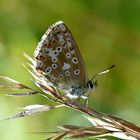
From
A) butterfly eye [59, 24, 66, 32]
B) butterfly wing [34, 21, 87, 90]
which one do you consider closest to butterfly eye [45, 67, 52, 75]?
butterfly wing [34, 21, 87, 90]

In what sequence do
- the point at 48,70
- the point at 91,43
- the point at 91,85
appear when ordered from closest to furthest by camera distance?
the point at 48,70 < the point at 91,85 < the point at 91,43

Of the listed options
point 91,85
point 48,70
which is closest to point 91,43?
point 91,85

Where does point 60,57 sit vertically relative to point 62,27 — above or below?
below

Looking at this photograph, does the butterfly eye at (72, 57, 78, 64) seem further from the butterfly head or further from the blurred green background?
the blurred green background

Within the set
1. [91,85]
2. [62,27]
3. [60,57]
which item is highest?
[62,27]

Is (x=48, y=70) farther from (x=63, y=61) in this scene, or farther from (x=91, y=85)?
(x=91, y=85)

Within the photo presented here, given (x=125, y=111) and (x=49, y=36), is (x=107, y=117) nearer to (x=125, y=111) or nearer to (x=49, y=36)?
(x=49, y=36)
